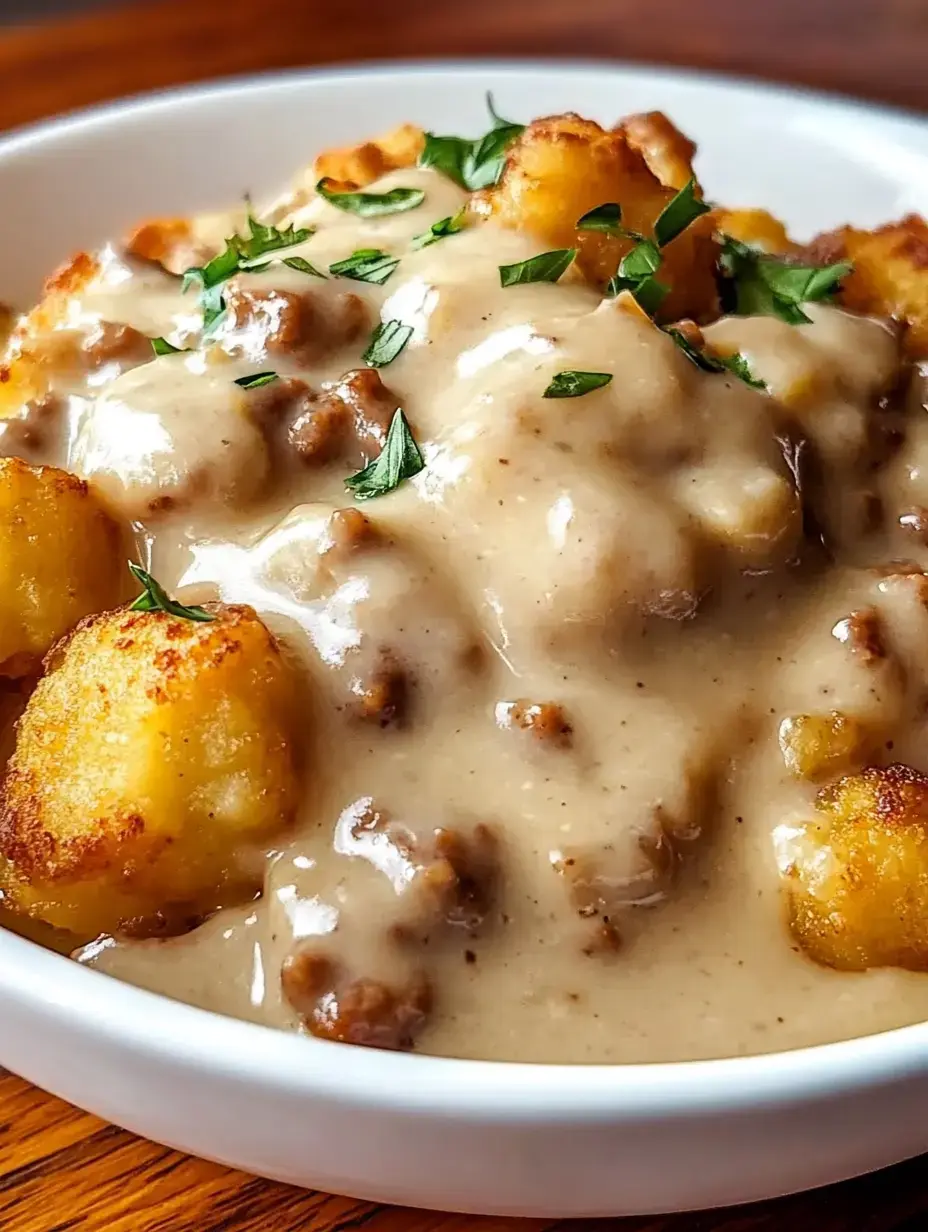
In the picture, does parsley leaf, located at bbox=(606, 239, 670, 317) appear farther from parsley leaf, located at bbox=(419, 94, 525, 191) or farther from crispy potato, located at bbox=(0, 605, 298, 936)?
crispy potato, located at bbox=(0, 605, 298, 936)

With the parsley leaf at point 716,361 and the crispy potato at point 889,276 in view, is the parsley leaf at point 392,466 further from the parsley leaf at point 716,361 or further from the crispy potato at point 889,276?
the crispy potato at point 889,276

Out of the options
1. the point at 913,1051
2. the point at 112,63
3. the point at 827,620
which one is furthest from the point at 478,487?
the point at 112,63

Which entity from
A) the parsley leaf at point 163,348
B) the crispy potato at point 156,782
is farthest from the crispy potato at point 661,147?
the crispy potato at point 156,782

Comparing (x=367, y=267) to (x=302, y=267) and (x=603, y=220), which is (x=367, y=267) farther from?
(x=603, y=220)

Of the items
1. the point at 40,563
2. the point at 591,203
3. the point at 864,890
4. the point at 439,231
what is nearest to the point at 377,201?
the point at 439,231

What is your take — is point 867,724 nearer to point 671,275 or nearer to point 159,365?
point 671,275

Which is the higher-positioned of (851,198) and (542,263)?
(542,263)

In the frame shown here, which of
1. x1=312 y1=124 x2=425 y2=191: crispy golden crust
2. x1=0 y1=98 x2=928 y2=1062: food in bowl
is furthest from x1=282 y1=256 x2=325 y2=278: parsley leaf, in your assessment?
x1=312 y1=124 x2=425 y2=191: crispy golden crust
